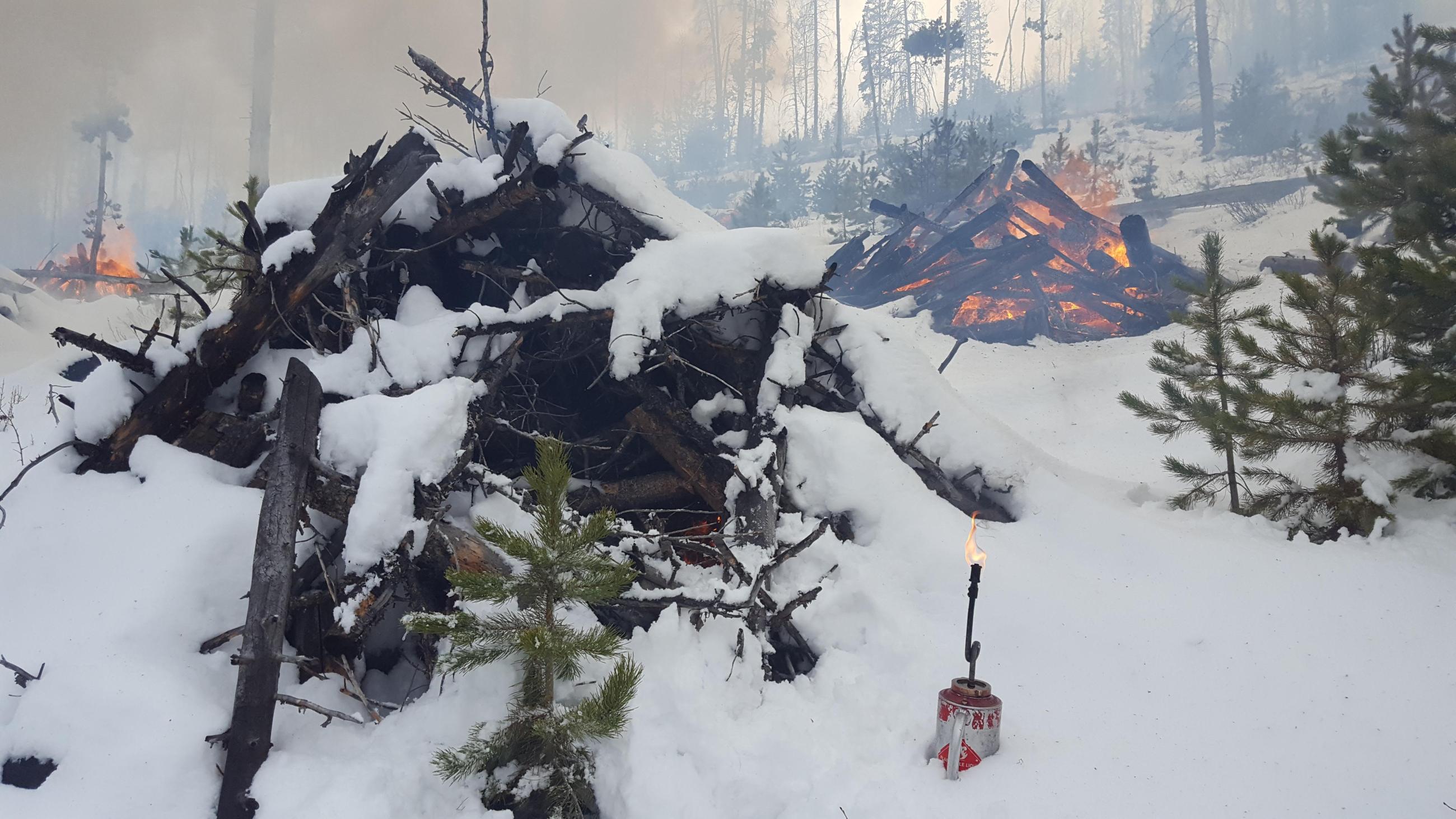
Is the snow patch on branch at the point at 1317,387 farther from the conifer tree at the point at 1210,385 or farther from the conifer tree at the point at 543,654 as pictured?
the conifer tree at the point at 543,654

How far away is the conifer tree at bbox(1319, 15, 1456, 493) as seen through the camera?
485 cm

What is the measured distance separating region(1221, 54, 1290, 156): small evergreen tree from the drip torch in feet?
142

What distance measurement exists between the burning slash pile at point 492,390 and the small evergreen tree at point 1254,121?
4181cm

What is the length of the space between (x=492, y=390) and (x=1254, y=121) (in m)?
45.1

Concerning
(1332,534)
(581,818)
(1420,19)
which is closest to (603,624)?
(581,818)

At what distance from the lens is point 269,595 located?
3.02 meters

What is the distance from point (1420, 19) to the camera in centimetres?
4547

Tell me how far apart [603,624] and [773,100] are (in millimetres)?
69723

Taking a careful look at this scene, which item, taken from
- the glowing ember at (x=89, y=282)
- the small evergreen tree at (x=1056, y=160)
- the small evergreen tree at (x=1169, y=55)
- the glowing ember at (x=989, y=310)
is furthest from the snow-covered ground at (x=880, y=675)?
the small evergreen tree at (x=1169, y=55)

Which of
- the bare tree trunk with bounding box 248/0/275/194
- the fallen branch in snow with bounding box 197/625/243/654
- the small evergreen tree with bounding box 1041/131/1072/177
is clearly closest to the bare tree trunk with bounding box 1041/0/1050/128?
the small evergreen tree with bounding box 1041/131/1072/177

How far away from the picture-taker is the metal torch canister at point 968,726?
294cm

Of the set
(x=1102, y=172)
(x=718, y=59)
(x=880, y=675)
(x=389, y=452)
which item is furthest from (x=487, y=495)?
(x=718, y=59)

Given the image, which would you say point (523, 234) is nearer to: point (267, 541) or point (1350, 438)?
point (267, 541)

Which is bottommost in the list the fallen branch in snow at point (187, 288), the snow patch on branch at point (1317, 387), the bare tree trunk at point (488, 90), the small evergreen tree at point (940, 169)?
the snow patch on branch at point (1317, 387)
